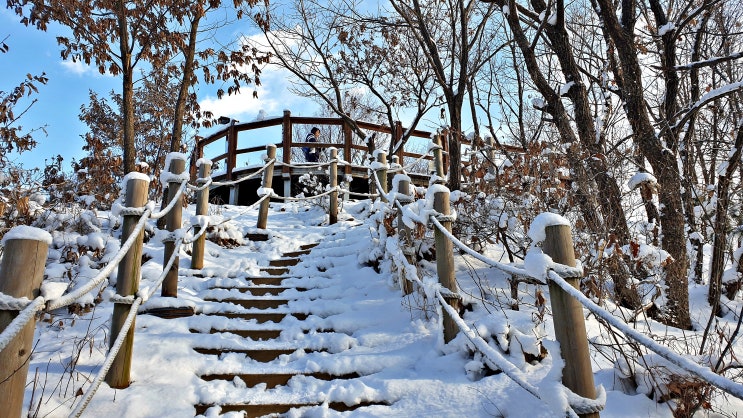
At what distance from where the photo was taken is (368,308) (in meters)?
4.09

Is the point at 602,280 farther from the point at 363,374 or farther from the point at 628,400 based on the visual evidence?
the point at 363,374

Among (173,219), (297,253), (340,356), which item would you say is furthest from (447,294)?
(297,253)

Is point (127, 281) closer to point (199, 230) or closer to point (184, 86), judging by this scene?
point (199, 230)

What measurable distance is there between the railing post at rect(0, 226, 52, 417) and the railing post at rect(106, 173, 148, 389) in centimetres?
91

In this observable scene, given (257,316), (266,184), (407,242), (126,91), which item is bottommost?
(257,316)

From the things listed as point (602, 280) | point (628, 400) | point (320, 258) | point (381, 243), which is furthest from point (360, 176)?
point (628, 400)

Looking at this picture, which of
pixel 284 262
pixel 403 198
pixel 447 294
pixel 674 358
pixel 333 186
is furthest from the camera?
pixel 333 186

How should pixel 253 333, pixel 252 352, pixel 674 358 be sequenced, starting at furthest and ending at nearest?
pixel 253 333 < pixel 252 352 < pixel 674 358

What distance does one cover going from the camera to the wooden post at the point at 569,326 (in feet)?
5.70

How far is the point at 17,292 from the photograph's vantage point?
5.53ft

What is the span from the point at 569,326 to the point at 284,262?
4.40 m

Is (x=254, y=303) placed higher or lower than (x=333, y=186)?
lower

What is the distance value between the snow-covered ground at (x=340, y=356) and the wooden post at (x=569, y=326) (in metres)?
0.07

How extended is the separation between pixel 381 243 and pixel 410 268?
50.7 inches
